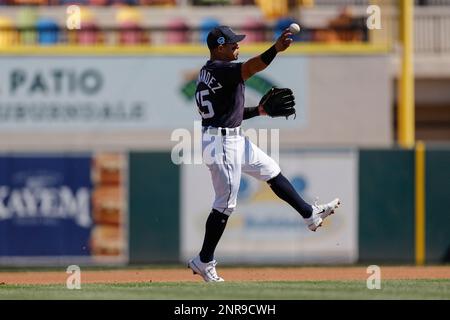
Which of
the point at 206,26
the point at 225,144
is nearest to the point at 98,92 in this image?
the point at 206,26

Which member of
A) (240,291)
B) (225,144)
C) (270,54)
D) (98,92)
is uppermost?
(270,54)

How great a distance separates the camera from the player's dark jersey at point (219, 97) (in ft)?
34.0

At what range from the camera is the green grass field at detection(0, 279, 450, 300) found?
9164 mm

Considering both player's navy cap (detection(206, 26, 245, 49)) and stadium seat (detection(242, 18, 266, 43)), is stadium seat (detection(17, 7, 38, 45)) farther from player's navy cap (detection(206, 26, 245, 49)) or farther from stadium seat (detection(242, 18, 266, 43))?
player's navy cap (detection(206, 26, 245, 49))

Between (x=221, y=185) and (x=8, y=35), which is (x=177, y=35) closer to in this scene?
Result: (x=8, y=35)

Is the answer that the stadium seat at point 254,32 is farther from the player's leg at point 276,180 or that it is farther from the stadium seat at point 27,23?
the player's leg at point 276,180

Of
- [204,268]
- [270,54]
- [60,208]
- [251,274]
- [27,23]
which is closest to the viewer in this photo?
[270,54]

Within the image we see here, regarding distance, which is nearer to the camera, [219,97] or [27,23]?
[219,97]

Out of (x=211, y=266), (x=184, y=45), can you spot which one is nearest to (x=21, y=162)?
(x=184, y=45)

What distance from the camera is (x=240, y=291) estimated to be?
9539 millimetres

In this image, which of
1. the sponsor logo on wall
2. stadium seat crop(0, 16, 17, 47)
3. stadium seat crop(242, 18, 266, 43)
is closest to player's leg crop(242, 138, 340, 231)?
the sponsor logo on wall

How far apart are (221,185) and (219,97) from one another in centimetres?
77

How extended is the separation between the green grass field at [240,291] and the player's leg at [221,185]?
333mm
